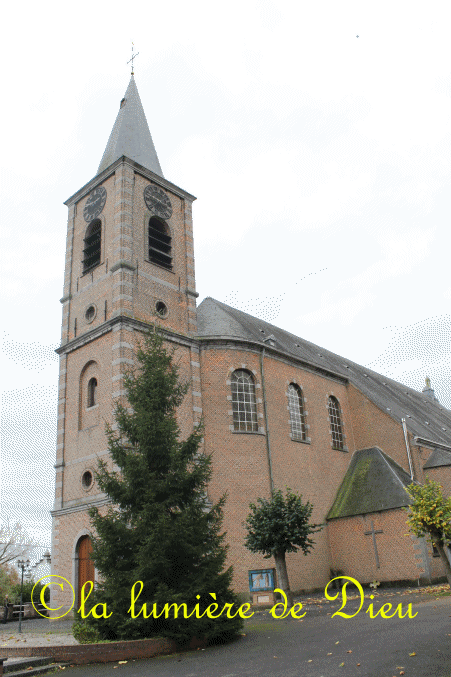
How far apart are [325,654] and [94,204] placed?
2070 cm

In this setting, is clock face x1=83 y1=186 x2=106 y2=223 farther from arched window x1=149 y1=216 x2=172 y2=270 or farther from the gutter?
the gutter

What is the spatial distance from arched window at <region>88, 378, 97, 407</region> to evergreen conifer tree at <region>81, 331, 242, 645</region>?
8.54 meters

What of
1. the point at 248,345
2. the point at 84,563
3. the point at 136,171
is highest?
the point at 136,171

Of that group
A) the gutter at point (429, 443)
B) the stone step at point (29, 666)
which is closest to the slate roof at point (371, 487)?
the gutter at point (429, 443)

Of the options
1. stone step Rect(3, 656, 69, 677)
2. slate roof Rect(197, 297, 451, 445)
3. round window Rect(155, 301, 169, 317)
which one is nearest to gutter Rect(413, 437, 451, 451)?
slate roof Rect(197, 297, 451, 445)

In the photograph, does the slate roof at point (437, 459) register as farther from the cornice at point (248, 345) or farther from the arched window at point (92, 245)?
the arched window at point (92, 245)

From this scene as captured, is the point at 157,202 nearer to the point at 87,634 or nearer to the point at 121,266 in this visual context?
the point at 121,266

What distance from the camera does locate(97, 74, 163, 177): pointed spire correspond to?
26562 millimetres

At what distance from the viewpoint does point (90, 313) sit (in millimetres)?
22875

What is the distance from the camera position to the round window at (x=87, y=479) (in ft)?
65.5

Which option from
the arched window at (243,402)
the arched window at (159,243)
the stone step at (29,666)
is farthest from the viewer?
the arched window at (159,243)

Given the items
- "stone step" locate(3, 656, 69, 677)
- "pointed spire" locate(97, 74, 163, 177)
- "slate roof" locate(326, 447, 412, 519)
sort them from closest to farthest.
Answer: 1. "stone step" locate(3, 656, 69, 677)
2. "slate roof" locate(326, 447, 412, 519)
3. "pointed spire" locate(97, 74, 163, 177)

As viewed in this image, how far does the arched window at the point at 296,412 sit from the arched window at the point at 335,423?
2477 millimetres

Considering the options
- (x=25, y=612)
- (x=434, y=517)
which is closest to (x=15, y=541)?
(x=25, y=612)
